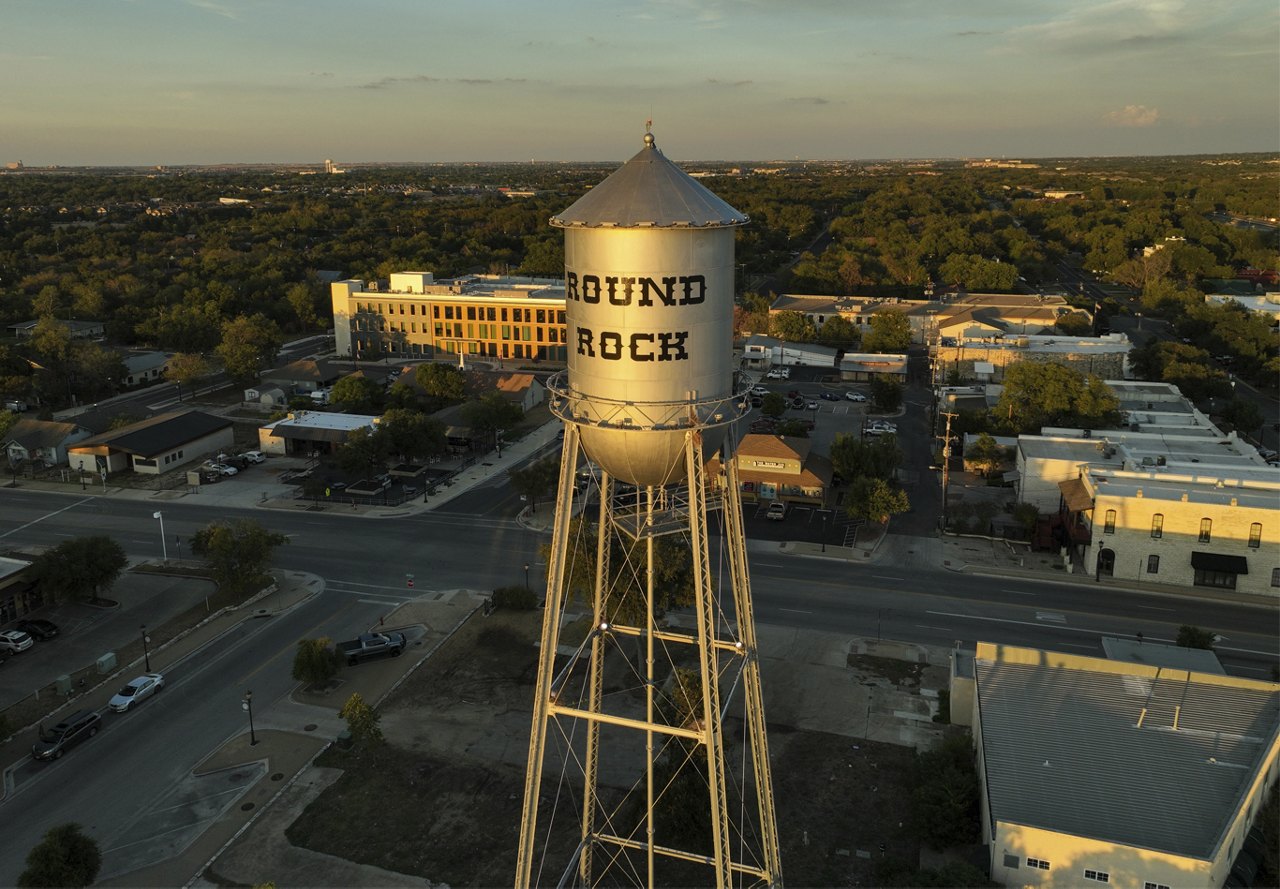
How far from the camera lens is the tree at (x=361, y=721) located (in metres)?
27.5

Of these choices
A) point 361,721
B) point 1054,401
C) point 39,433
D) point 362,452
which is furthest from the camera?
point 1054,401

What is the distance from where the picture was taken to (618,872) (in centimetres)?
2377

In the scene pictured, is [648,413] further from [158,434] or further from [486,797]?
[158,434]

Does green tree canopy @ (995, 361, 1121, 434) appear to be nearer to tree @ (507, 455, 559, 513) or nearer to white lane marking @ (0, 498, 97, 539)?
tree @ (507, 455, 559, 513)

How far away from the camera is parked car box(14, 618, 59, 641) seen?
36.7 m

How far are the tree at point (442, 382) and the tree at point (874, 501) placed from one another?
120ft

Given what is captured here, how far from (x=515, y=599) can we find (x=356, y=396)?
1427 inches

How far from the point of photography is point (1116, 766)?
24219 millimetres

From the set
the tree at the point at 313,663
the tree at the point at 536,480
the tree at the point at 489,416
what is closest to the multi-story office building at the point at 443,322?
the tree at the point at 489,416

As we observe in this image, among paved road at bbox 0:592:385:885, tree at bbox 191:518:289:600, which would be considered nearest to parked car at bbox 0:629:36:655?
paved road at bbox 0:592:385:885

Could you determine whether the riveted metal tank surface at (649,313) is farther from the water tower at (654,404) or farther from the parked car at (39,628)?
the parked car at (39,628)

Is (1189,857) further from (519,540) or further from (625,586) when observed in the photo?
(519,540)

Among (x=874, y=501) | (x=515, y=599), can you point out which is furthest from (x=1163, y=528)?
(x=515, y=599)

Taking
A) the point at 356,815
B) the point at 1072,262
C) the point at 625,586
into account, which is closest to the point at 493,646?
the point at 625,586
